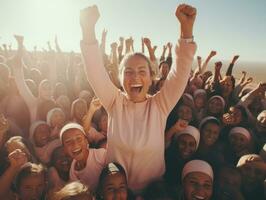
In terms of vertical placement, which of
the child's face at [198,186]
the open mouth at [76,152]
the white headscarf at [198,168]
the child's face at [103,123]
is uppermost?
the open mouth at [76,152]

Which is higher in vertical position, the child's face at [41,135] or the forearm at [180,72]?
the forearm at [180,72]

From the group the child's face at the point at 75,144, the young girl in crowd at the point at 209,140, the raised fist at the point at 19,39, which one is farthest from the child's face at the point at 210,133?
the raised fist at the point at 19,39

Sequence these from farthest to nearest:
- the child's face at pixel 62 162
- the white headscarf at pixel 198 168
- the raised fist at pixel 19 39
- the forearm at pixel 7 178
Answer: the raised fist at pixel 19 39
the child's face at pixel 62 162
the white headscarf at pixel 198 168
the forearm at pixel 7 178

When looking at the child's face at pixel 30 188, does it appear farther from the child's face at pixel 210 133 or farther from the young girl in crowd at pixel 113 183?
the child's face at pixel 210 133

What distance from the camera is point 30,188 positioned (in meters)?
3.14

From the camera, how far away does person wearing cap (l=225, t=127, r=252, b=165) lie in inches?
192

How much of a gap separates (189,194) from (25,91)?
3.46 meters

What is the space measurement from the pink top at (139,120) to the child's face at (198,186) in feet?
1.70

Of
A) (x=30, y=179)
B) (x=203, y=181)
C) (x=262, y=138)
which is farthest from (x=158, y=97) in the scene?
(x=262, y=138)

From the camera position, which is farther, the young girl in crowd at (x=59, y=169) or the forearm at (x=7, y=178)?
the young girl in crowd at (x=59, y=169)

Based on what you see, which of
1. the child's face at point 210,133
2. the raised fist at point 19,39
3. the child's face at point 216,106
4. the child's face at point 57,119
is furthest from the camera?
the child's face at point 216,106

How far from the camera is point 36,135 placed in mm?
4762

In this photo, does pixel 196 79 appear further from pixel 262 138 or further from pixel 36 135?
pixel 36 135

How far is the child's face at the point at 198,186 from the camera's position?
323 centimetres
